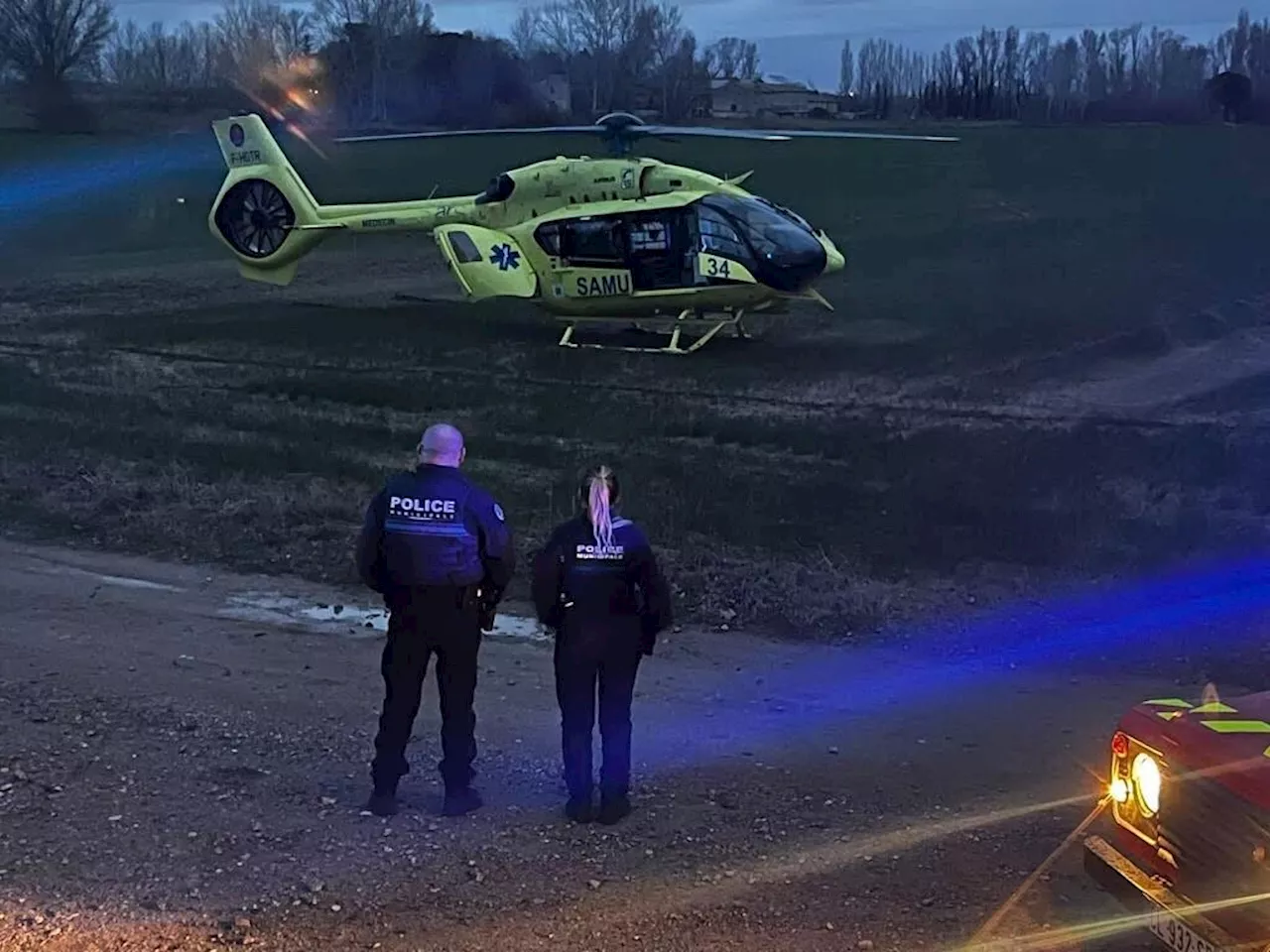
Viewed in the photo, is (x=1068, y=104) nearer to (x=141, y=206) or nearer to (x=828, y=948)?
(x=141, y=206)

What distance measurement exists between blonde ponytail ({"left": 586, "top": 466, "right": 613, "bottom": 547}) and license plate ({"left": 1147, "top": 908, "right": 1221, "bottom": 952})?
2.29 metres

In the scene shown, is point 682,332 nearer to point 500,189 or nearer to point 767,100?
point 500,189

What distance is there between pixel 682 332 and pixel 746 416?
18.3 ft

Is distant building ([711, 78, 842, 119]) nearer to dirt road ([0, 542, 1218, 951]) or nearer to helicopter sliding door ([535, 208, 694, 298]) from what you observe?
helicopter sliding door ([535, 208, 694, 298])

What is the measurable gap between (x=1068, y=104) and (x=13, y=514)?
331ft

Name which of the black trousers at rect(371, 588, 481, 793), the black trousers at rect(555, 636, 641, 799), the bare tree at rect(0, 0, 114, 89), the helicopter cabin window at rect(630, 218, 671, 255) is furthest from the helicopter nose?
the bare tree at rect(0, 0, 114, 89)

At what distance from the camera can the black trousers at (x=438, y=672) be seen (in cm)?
516

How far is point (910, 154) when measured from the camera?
5534cm

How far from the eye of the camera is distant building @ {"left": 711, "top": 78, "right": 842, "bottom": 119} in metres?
81.6

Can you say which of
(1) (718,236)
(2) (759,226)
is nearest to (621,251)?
(1) (718,236)

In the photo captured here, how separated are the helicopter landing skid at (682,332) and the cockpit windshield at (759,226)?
121 cm

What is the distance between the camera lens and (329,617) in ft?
26.7

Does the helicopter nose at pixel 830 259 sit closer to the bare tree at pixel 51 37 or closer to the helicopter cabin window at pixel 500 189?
the helicopter cabin window at pixel 500 189

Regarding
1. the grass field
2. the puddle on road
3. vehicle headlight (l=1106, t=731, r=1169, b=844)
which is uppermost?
vehicle headlight (l=1106, t=731, r=1169, b=844)
